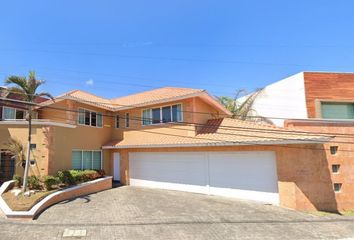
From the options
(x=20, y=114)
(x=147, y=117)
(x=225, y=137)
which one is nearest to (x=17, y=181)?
(x=20, y=114)

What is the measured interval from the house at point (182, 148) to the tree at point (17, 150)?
495 mm

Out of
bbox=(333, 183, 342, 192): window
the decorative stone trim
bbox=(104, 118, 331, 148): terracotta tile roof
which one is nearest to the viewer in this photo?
the decorative stone trim

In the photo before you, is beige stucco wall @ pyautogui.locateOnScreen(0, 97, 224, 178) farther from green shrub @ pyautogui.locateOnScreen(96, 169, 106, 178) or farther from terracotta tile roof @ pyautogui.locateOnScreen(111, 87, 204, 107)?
green shrub @ pyautogui.locateOnScreen(96, 169, 106, 178)

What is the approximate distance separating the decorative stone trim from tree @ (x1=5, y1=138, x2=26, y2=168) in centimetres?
128

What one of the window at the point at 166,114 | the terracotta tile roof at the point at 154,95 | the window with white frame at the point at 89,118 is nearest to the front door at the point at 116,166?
the window with white frame at the point at 89,118

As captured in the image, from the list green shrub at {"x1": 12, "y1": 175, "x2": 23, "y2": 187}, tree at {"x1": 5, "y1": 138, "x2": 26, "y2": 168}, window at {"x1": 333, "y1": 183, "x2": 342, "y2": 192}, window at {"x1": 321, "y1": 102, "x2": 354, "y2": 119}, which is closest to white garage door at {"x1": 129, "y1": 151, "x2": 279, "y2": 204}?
window at {"x1": 333, "y1": 183, "x2": 342, "y2": 192}

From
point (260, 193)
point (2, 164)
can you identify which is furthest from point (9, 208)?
point (260, 193)

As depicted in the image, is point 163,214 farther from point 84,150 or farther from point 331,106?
point 331,106

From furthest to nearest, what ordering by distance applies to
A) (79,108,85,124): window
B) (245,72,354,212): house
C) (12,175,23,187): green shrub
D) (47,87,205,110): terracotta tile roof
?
(79,108,85,124): window → (47,87,205,110): terracotta tile roof → (12,175,23,187): green shrub → (245,72,354,212): house

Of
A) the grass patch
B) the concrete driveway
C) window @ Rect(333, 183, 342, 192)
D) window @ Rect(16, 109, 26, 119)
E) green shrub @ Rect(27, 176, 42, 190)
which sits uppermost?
window @ Rect(16, 109, 26, 119)

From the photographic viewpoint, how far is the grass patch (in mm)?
12594

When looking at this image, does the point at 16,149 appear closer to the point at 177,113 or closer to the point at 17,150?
the point at 17,150

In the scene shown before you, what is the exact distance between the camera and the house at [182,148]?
50.5 feet

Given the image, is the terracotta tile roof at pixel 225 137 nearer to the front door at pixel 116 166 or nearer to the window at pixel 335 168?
the front door at pixel 116 166
